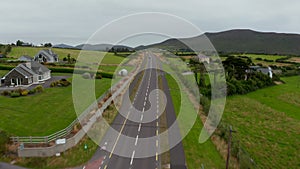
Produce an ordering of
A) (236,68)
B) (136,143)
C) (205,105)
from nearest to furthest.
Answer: (136,143), (205,105), (236,68)

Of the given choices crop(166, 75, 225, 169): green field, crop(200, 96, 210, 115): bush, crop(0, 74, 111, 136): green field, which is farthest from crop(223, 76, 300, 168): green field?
crop(0, 74, 111, 136): green field

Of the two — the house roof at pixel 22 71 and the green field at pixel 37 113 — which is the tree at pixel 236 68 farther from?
the house roof at pixel 22 71

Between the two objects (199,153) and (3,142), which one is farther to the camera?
(199,153)

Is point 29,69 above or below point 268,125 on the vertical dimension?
above

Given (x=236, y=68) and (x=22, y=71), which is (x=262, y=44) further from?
(x=22, y=71)

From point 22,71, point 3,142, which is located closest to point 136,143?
point 3,142

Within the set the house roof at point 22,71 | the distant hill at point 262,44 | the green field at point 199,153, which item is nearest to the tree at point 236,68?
the green field at point 199,153
